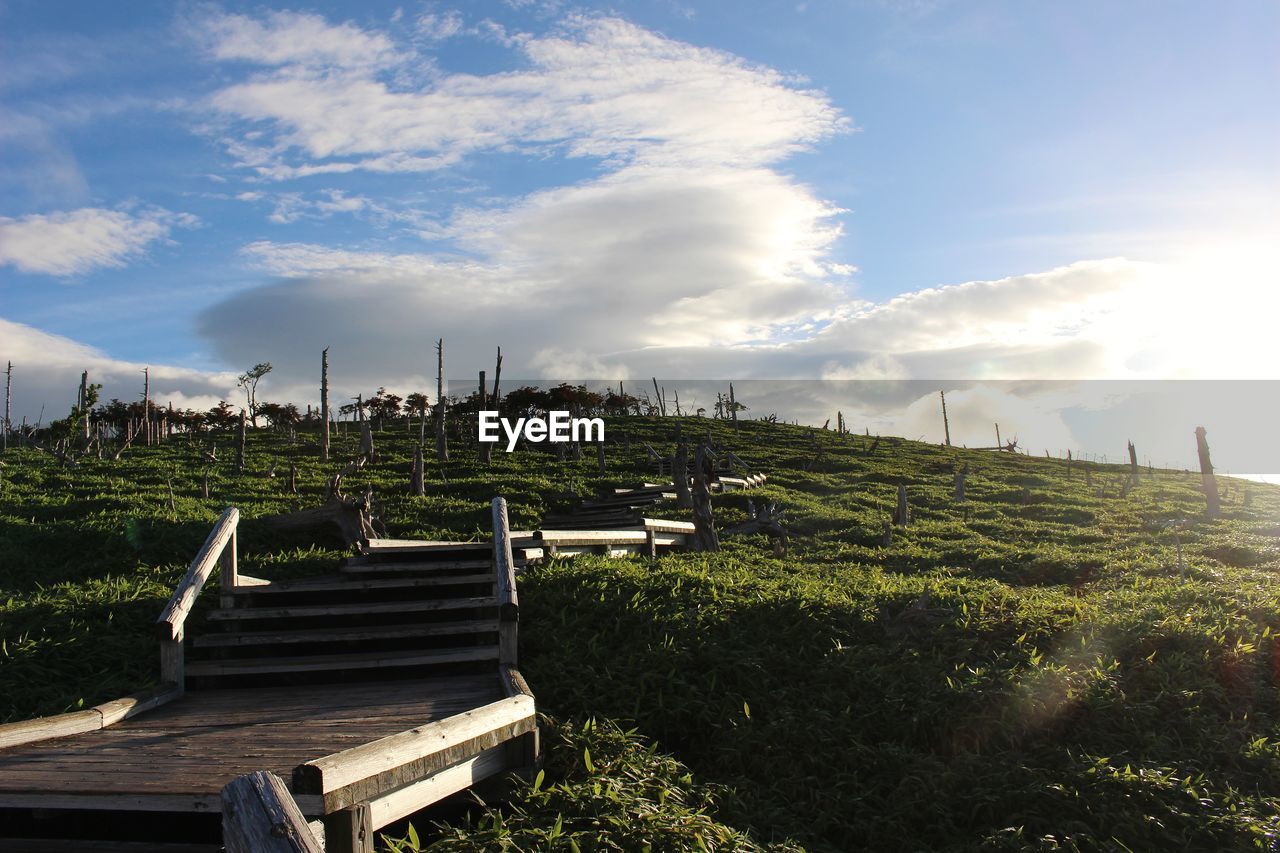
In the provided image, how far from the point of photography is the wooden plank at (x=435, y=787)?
4043 mm

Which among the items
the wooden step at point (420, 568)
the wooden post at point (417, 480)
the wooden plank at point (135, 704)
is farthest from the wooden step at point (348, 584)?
the wooden post at point (417, 480)

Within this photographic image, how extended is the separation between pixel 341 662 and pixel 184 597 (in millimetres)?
1378

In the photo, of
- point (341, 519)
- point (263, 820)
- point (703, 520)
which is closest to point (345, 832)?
point (263, 820)

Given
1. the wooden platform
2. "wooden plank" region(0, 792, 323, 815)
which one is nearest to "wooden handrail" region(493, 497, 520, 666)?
the wooden platform

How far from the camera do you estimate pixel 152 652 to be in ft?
22.6

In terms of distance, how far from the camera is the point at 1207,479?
26.7m

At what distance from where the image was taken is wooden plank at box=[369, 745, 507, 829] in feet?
13.3

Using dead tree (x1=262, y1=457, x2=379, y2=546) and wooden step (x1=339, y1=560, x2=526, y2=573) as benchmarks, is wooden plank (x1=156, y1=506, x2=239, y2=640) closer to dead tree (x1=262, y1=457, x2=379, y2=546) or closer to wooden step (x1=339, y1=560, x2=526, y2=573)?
wooden step (x1=339, y1=560, x2=526, y2=573)

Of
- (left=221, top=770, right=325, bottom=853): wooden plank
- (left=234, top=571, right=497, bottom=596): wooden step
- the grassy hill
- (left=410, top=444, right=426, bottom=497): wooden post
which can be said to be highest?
(left=410, top=444, right=426, bottom=497): wooden post

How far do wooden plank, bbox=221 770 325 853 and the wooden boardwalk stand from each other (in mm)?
65

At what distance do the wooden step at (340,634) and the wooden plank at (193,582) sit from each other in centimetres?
38

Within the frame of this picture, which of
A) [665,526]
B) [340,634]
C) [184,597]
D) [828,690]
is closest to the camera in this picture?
[828,690]

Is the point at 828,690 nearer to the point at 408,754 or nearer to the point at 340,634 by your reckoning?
the point at 408,754

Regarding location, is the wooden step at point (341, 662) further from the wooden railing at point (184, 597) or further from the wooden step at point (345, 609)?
the wooden step at point (345, 609)
